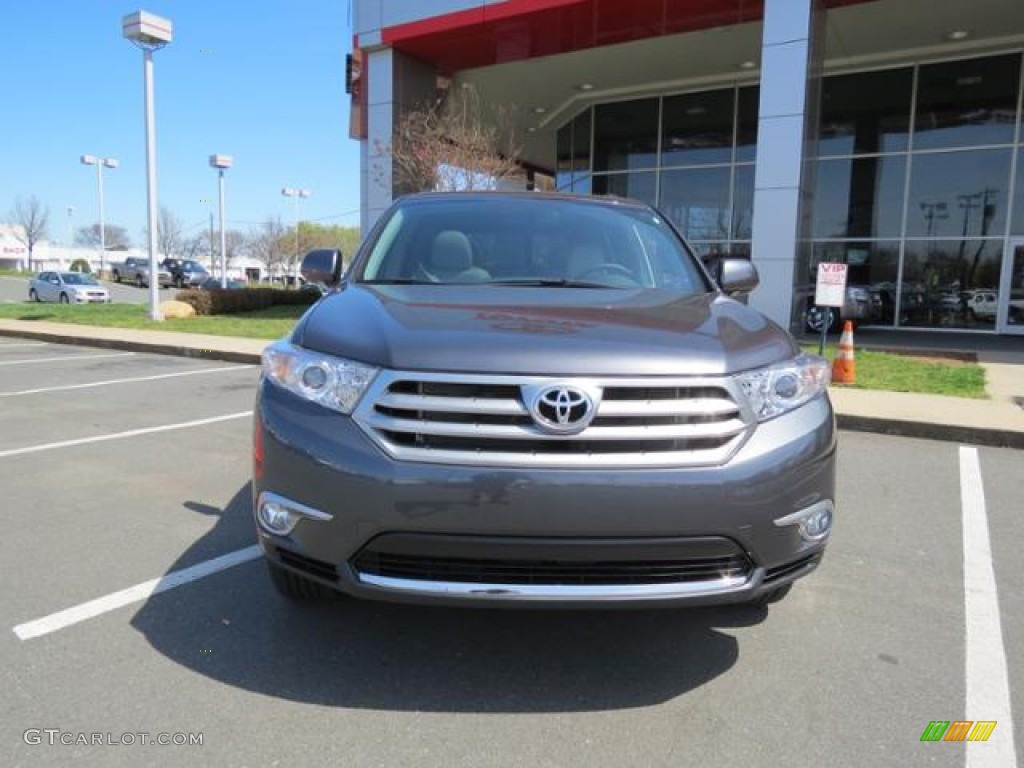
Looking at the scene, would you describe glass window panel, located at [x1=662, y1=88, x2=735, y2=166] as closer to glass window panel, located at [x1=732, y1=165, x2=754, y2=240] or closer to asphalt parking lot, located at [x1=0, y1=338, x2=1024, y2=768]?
glass window panel, located at [x1=732, y1=165, x2=754, y2=240]

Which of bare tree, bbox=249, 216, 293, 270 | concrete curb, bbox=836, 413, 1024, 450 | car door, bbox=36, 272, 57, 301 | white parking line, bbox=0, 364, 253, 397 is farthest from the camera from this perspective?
bare tree, bbox=249, 216, 293, 270

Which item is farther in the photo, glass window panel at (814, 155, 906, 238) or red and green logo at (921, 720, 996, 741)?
glass window panel at (814, 155, 906, 238)

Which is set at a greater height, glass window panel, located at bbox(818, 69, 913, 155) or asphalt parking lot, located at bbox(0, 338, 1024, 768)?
glass window panel, located at bbox(818, 69, 913, 155)

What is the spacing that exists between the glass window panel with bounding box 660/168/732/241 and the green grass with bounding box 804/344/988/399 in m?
8.75

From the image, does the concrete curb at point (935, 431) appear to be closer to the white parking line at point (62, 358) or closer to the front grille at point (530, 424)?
the front grille at point (530, 424)

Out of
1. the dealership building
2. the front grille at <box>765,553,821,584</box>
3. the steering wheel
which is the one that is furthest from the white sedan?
the front grille at <box>765,553,821,584</box>

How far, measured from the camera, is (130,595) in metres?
3.48

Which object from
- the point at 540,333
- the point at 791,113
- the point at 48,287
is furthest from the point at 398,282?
the point at 48,287

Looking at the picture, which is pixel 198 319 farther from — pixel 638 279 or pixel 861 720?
pixel 861 720

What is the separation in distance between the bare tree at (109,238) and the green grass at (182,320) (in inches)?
3847

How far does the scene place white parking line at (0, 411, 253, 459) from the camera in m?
6.25

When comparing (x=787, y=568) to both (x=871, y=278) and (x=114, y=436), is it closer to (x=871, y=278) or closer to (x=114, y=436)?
(x=114, y=436)

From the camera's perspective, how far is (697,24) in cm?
1591

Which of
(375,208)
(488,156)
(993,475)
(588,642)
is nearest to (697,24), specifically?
(488,156)
